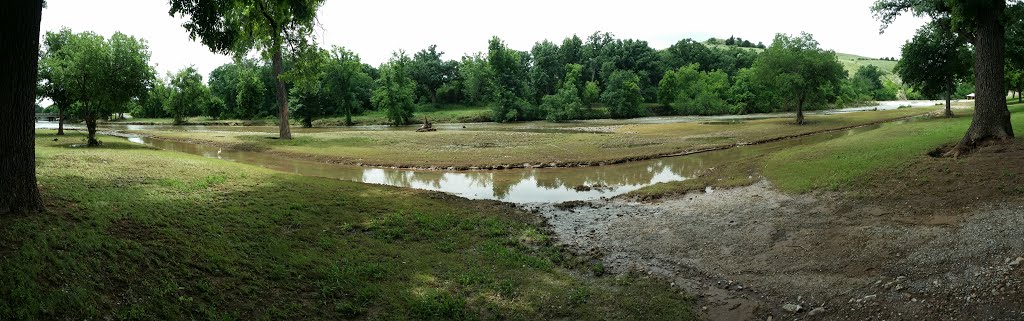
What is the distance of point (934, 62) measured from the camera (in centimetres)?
4153

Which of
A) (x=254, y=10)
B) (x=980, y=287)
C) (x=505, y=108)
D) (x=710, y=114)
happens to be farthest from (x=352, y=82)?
(x=980, y=287)

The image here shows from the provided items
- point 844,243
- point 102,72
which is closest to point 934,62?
point 844,243

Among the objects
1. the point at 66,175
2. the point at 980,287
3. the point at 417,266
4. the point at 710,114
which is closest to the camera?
the point at 980,287

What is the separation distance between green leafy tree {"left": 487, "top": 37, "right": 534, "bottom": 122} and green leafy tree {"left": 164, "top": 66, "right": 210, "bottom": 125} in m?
55.6

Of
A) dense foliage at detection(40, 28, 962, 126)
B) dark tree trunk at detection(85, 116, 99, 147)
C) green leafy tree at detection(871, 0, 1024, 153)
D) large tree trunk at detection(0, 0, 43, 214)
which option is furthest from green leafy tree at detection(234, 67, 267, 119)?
green leafy tree at detection(871, 0, 1024, 153)

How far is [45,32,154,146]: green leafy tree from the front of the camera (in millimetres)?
25359

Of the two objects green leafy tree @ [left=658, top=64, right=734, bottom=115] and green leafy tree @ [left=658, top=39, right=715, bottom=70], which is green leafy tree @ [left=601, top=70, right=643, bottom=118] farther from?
green leafy tree @ [left=658, top=39, right=715, bottom=70]

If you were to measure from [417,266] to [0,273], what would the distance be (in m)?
5.59

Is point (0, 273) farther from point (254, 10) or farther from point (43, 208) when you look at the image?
point (254, 10)

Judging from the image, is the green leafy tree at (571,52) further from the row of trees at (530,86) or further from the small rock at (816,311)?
the small rock at (816,311)

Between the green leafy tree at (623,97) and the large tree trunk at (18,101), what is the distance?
83.0 m

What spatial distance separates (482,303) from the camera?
825 cm

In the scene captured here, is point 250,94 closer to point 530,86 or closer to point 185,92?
point 185,92

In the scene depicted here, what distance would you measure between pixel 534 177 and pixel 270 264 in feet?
52.0
